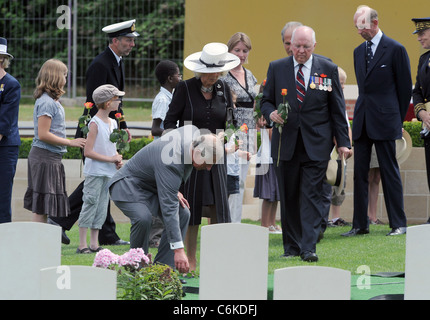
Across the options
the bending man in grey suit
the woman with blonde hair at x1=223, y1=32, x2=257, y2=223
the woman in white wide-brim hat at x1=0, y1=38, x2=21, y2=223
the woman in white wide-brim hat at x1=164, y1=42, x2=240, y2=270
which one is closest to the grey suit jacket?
the bending man in grey suit

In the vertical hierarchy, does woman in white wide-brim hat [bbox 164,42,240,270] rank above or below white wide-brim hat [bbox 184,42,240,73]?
below

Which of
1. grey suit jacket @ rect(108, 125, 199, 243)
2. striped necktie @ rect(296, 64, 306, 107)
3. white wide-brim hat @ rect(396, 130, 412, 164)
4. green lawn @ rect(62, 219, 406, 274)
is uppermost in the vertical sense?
striped necktie @ rect(296, 64, 306, 107)

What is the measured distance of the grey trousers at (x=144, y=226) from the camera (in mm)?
6758

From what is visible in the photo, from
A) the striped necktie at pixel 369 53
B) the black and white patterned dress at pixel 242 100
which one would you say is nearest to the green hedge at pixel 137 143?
the striped necktie at pixel 369 53

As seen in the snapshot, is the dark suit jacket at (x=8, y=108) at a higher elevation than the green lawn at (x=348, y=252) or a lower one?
Result: higher

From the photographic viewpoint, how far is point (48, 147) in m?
8.86

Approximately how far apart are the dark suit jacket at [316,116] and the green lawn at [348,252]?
3.08 ft

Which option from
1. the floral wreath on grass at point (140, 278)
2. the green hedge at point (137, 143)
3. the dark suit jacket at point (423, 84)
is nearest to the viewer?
the floral wreath on grass at point (140, 278)

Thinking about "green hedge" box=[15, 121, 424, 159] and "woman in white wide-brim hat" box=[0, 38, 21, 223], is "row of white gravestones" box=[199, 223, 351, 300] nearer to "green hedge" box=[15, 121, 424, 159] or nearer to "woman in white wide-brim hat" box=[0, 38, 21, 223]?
"woman in white wide-brim hat" box=[0, 38, 21, 223]

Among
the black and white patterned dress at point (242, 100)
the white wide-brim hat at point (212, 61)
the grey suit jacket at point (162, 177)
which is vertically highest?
the white wide-brim hat at point (212, 61)

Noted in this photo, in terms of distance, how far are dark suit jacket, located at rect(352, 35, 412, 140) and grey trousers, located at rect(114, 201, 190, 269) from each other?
334 centimetres

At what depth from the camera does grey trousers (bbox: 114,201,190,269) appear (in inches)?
266

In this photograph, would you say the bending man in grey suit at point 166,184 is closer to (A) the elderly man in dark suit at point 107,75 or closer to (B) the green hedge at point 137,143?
(A) the elderly man in dark suit at point 107,75
